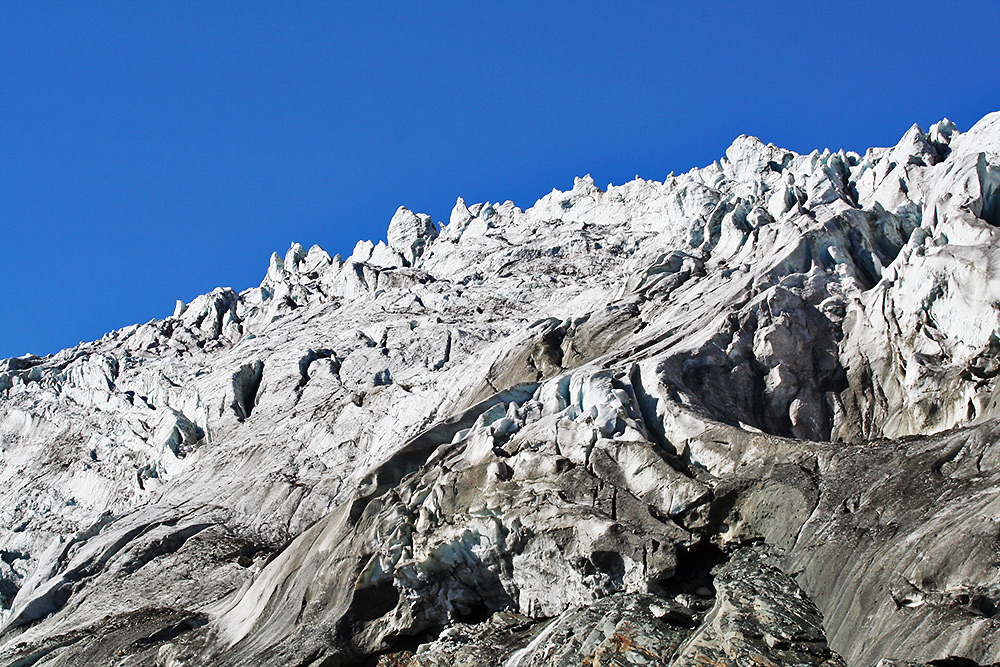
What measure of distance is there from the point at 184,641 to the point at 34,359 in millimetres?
62553

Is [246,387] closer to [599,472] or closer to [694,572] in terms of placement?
[599,472]

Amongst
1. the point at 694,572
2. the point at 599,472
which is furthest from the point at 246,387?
the point at 694,572

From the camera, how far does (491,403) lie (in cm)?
4044


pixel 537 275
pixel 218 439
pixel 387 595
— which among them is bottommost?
pixel 387 595

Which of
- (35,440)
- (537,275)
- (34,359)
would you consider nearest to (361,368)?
(537,275)

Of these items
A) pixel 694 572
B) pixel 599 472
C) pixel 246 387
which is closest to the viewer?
pixel 694 572

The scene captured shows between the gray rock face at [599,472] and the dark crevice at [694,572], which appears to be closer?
the gray rock face at [599,472]

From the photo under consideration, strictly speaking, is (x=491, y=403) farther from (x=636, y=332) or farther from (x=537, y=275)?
(x=537, y=275)

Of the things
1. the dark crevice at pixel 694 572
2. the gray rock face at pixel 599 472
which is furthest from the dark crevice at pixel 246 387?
the dark crevice at pixel 694 572

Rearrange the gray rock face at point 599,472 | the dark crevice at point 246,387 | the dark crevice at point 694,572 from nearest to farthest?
1. the gray rock face at point 599,472
2. the dark crevice at point 694,572
3. the dark crevice at point 246,387

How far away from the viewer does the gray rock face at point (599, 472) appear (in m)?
25.3

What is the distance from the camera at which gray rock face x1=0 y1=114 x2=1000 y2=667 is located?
25.3 m

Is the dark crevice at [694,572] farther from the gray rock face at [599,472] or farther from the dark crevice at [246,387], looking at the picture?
the dark crevice at [246,387]

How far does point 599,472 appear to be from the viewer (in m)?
33.3
